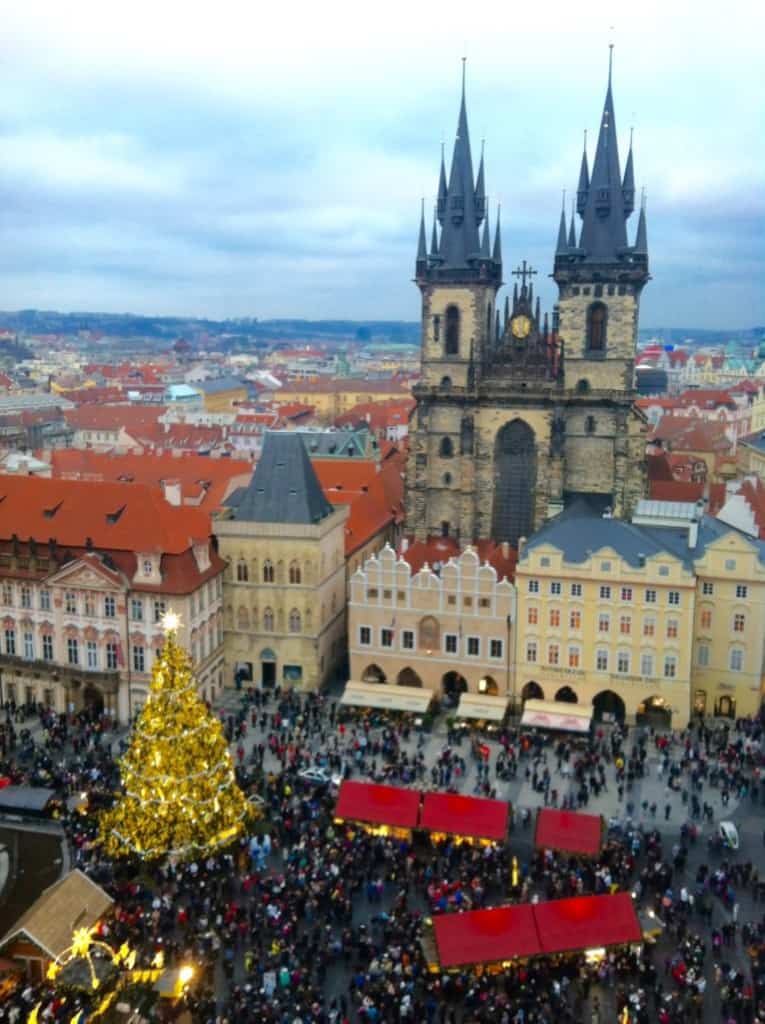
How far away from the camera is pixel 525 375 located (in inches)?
2945

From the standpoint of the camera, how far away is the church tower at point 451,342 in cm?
7700

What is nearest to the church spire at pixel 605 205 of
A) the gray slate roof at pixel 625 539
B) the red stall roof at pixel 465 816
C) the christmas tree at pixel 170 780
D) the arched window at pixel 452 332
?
the arched window at pixel 452 332

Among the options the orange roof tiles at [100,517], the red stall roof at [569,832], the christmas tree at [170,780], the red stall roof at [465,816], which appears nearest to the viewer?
the christmas tree at [170,780]

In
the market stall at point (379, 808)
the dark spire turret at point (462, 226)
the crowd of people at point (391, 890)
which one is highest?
the dark spire turret at point (462, 226)

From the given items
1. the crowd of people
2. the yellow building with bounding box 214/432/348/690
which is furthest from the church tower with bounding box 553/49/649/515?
the crowd of people

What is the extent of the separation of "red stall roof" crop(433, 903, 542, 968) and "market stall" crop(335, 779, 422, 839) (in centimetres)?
814

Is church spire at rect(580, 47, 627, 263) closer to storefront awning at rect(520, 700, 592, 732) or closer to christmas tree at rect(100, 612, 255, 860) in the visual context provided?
storefront awning at rect(520, 700, 592, 732)

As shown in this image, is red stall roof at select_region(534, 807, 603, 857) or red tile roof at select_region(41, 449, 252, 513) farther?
red tile roof at select_region(41, 449, 252, 513)

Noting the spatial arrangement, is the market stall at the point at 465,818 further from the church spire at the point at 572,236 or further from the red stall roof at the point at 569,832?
the church spire at the point at 572,236

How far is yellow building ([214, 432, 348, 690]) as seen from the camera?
61906mm

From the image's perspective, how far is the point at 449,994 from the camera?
108ft

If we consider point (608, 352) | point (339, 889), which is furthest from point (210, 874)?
point (608, 352)

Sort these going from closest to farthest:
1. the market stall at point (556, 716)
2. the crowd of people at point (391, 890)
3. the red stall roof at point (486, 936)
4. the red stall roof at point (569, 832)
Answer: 1. the crowd of people at point (391, 890)
2. the red stall roof at point (486, 936)
3. the red stall roof at point (569, 832)
4. the market stall at point (556, 716)

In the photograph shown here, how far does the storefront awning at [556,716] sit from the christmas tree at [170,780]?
21.0 metres
